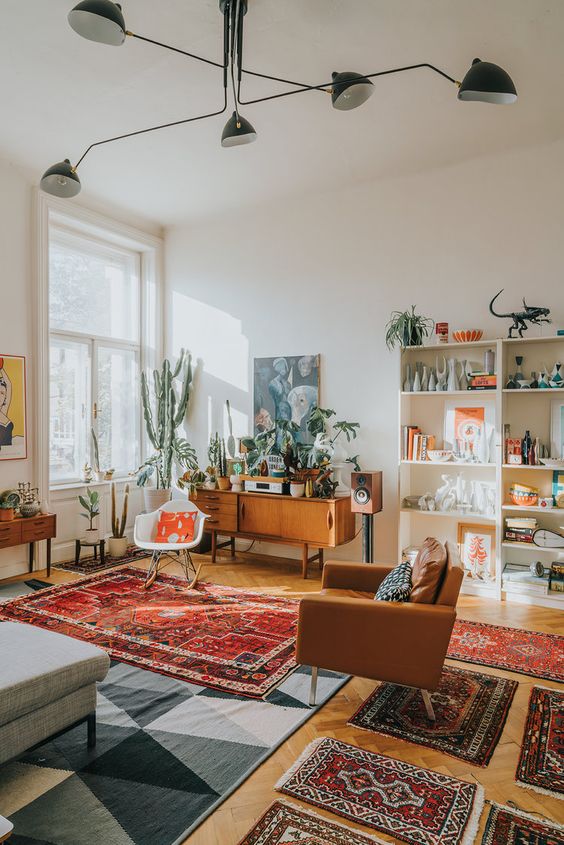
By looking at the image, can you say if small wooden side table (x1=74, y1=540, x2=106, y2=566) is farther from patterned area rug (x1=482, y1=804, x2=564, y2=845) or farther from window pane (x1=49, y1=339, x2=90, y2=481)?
patterned area rug (x1=482, y1=804, x2=564, y2=845)

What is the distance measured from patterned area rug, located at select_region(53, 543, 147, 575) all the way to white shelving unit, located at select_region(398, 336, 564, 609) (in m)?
2.86

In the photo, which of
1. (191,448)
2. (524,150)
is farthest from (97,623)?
(524,150)

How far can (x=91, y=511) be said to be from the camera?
592cm

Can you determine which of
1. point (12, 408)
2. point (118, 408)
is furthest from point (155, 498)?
point (12, 408)

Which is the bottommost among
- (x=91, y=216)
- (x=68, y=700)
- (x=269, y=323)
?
(x=68, y=700)

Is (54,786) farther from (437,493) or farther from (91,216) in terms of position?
(91,216)

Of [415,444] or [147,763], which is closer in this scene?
[147,763]

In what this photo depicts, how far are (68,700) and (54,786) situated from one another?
0.32 metres

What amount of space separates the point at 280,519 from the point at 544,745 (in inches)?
125

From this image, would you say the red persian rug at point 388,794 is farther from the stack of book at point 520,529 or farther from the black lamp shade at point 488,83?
the black lamp shade at point 488,83

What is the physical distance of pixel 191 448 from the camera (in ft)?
22.1

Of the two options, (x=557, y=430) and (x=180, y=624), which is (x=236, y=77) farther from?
(x=180, y=624)

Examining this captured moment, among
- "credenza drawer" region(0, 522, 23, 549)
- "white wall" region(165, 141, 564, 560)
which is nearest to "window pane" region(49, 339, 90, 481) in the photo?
"credenza drawer" region(0, 522, 23, 549)

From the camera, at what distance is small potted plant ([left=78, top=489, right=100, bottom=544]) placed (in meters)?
5.88
